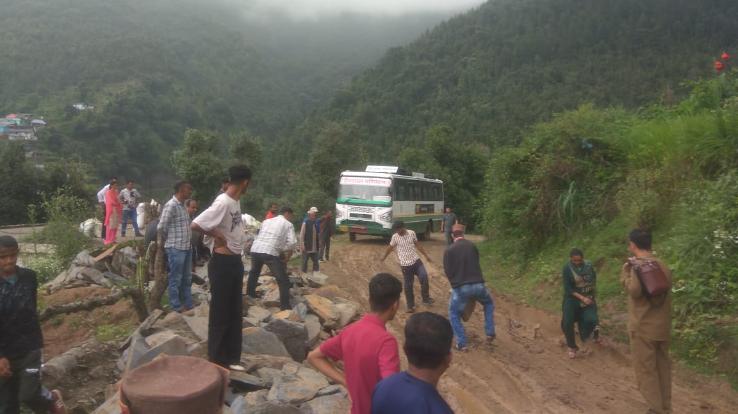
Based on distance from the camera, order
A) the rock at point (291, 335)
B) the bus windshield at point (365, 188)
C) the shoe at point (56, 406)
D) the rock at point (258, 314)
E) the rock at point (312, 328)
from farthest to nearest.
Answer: the bus windshield at point (365, 188), the rock at point (312, 328), the rock at point (258, 314), the rock at point (291, 335), the shoe at point (56, 406)

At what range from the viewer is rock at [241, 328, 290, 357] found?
5.93 metres

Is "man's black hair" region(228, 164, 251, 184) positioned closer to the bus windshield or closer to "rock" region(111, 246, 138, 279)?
"rock" region(111, 246, 138, 279)

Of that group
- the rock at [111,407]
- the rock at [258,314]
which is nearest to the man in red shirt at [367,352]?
the rock at [111,407]

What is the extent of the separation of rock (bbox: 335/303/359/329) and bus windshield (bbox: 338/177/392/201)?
37.0 ft

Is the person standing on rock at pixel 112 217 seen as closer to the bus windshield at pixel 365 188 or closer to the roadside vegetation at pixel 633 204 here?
the roadside vegetation at pixel 633 204

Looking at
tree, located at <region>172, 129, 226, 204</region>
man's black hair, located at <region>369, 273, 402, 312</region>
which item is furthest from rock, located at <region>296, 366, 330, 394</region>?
tree, located at <region>172, 129, 226, 204</region>

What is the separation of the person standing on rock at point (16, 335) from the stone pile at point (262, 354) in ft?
2.00

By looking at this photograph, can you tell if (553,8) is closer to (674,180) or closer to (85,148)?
(85,148)

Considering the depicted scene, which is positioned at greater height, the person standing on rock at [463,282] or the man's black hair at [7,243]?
the man's black hair at [7,243]

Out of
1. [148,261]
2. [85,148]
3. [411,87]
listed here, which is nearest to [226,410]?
[148,261]

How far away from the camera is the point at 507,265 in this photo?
14.1 metres

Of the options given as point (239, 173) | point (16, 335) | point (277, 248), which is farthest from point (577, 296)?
point (16, 335)

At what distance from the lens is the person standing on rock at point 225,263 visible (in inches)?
192

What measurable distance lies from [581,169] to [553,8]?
95.0 metres
